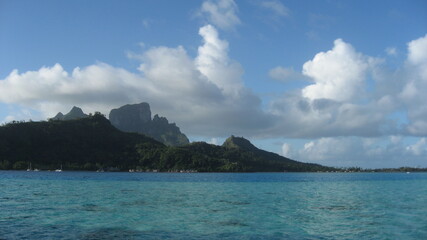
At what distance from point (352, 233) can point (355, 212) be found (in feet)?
48.3

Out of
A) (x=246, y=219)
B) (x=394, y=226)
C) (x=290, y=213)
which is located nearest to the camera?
(x=394, y=226)

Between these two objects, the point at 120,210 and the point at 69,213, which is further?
the point at 120,210

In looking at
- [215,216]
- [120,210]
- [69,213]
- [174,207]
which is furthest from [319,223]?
[69,213]

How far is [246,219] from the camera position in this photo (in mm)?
→ 37562

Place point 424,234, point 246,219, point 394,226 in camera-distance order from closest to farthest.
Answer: point 424,234 → point 394,226 → point 246,219

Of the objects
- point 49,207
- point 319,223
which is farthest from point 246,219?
point 49,207

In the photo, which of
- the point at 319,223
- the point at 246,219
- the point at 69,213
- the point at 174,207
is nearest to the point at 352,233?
the point at 319,223

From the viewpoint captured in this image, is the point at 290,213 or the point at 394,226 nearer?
the point at 394,226

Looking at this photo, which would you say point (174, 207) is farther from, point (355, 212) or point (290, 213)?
point (355, 212)

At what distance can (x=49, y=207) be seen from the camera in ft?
147

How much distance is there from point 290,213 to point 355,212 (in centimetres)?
877

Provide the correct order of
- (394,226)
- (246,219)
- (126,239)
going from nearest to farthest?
(126,239) → (394,226) → (246,219)

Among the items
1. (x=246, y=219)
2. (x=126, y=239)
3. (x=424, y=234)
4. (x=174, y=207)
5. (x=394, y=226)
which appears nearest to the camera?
(x=126, y=239)

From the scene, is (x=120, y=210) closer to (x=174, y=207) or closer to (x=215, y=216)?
(x=174, y=207)
